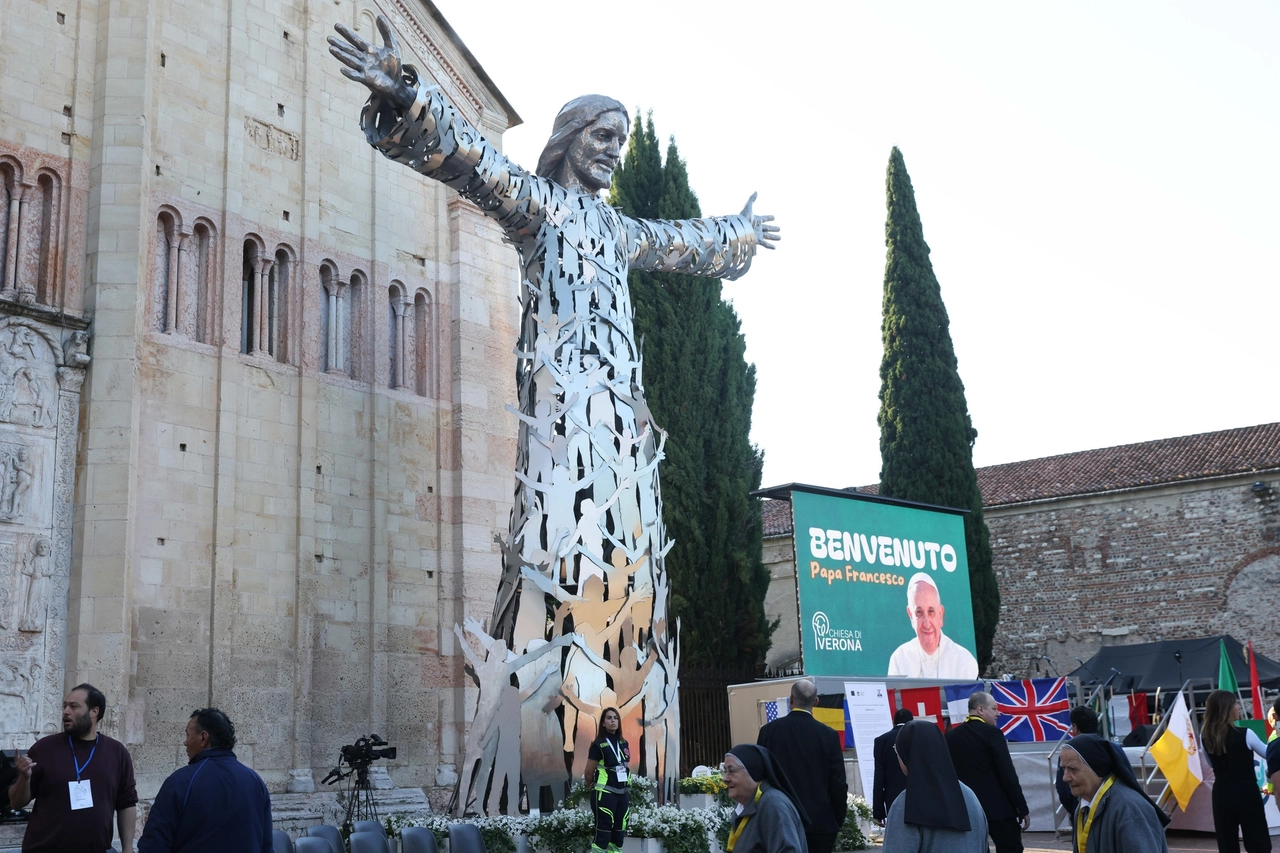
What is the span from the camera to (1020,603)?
2712cm

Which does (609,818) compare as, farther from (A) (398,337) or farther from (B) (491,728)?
(A) (398,337)

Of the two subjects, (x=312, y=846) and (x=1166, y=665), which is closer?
(x=312, y=846)

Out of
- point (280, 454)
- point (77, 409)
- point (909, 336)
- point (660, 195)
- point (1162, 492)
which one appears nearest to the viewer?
point (77, 409)

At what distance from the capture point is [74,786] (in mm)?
5004

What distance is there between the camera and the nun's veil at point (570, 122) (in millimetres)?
10125

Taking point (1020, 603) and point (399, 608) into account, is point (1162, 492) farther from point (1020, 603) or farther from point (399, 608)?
point (399, 608)

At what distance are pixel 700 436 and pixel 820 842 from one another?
11.0 meters

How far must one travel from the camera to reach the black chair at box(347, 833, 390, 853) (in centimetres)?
737

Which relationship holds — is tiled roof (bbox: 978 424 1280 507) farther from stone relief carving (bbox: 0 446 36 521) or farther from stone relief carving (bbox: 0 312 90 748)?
stone relief carving (bbox: 0 446 36 521)

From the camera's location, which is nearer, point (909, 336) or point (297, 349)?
point (297, 349)

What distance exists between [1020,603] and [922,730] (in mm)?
23735

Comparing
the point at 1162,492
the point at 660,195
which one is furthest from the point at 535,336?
the point at 1162,492

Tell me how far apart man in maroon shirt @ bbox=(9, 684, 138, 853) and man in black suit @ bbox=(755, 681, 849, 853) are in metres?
3.25

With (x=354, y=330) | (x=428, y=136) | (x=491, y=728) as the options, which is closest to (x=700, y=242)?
(x=428, y=136)
